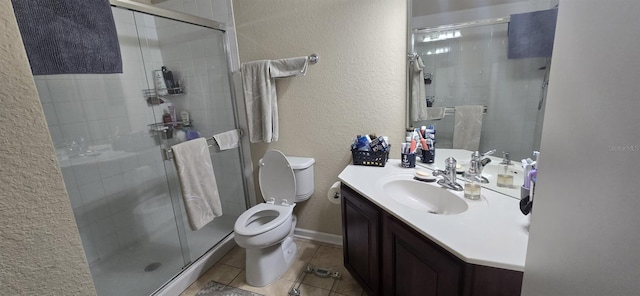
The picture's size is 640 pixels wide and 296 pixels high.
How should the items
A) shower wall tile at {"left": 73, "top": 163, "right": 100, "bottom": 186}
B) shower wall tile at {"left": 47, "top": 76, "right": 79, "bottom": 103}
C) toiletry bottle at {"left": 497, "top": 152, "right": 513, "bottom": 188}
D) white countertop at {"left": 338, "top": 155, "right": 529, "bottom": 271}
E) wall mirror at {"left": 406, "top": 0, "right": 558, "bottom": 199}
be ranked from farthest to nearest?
shower wall tile at {"left": 73, "top": 163, "right": 100, "bottom": 186}, shower wall tile at {"left": 47, "top": 76, "right": 79, "bottom": 103}, toiletry bottle at {"left": 497, "top": 152, "right": 513, "bottom": 188}, wall mirror at {"left": 406, "top": 0, "right": 558, "bottom": 199}, white countertop at {"left": 338, "top": 155, "right": 529, "bottom": 271}

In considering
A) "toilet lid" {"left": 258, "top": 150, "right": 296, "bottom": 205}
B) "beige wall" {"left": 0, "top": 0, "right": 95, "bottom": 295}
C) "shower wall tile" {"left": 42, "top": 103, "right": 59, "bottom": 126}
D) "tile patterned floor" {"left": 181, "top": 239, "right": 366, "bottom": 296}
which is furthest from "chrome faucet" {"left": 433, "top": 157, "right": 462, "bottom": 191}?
"shower wall tile" {"left": 42, "top": 103, "right": 59, "bottom": 126}

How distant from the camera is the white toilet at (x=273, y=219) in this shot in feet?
5.41

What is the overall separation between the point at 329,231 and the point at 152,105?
5.84ft

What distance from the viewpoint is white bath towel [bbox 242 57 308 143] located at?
1861mm

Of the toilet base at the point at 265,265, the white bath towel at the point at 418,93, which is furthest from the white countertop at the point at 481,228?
the toilet base at the point at 265,265

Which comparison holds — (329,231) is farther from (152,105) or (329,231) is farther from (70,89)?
(70,89)

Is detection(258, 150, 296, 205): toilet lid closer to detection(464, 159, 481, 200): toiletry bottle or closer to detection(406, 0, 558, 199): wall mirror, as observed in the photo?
detection(406, 0, 558, 199): wall mirror

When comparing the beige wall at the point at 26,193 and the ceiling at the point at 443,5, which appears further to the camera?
the ceiling at the point at 443,5

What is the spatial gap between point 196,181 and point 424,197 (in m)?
1.45

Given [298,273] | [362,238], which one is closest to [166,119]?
[298,273]

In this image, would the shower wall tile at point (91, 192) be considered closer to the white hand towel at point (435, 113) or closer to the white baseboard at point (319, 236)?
the white baseboard at point (319, 236)

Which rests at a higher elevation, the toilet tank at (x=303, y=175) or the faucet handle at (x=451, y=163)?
the faucet handle at (x=451, y=163)

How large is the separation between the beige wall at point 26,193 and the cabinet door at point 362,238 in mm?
1077

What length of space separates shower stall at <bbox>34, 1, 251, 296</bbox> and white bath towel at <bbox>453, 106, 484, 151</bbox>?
1705 mm
